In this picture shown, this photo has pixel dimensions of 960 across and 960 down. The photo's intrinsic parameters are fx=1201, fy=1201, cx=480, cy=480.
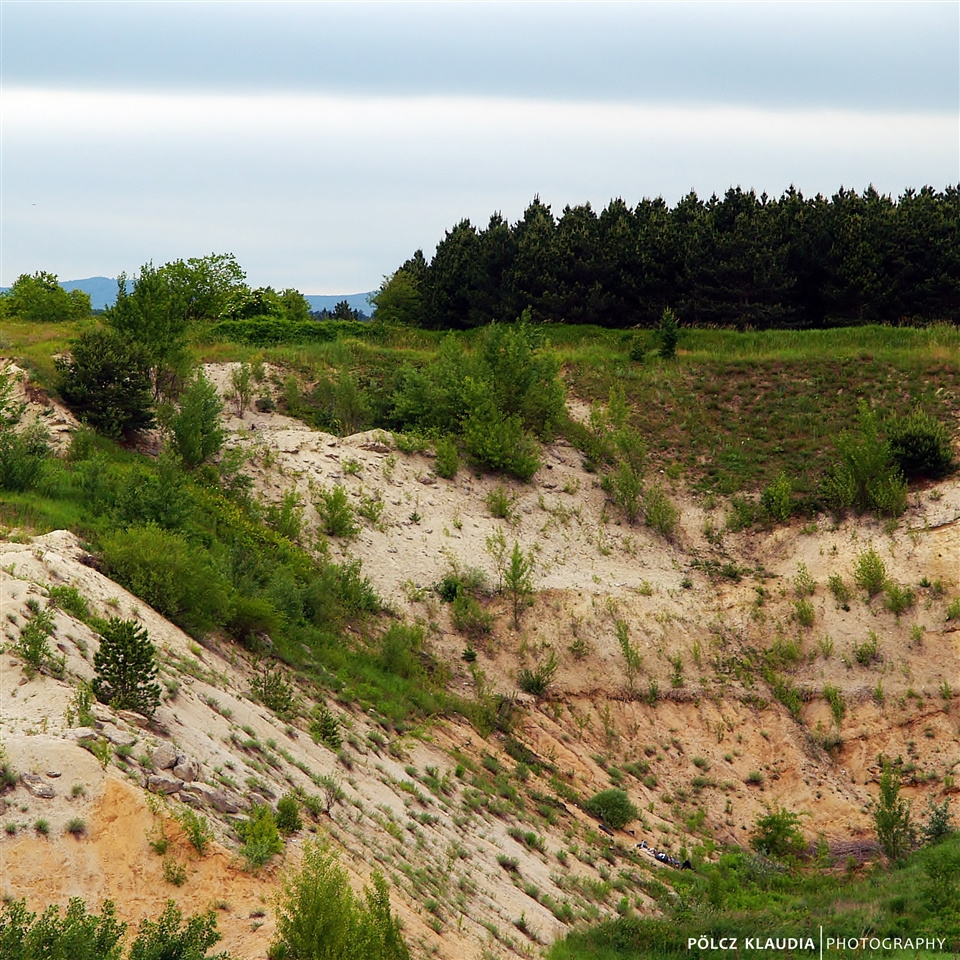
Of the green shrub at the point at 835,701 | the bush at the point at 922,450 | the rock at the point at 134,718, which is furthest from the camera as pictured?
the bush at the point at 922,450

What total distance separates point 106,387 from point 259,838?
16.1 m

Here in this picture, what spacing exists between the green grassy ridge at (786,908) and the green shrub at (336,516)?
33.9ft

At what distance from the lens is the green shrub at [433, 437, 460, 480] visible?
2855 cm

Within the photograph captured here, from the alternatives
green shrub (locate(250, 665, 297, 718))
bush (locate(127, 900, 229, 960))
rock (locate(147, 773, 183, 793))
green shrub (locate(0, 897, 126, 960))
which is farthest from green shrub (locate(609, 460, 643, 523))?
green shrub (locate(0, 897, 126, 960))

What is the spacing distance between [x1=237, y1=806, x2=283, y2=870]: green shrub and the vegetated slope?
0.59 ft

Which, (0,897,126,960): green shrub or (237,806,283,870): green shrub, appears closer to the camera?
(0,897,126,960): green shrub

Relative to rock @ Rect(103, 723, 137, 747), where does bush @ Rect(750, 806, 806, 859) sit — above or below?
below

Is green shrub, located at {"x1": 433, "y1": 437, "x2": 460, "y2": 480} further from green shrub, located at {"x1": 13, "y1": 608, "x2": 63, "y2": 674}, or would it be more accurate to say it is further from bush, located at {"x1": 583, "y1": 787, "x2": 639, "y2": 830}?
green shrub, located at {"x1": 13, "y1": 608, "x2": 63, "y2": 674}

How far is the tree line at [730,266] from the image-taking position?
3666cm

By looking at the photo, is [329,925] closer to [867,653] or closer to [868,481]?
[867,653]

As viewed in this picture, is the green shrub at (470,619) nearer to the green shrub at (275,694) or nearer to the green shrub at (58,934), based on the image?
the green shrub at (275,694)

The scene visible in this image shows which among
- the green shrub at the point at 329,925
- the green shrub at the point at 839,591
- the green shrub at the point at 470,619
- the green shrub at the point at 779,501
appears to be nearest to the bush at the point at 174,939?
the green shrub at the point at 329,925

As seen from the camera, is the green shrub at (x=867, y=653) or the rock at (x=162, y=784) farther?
the green shrub at (x=867, y=653)

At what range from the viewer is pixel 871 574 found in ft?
84.5
